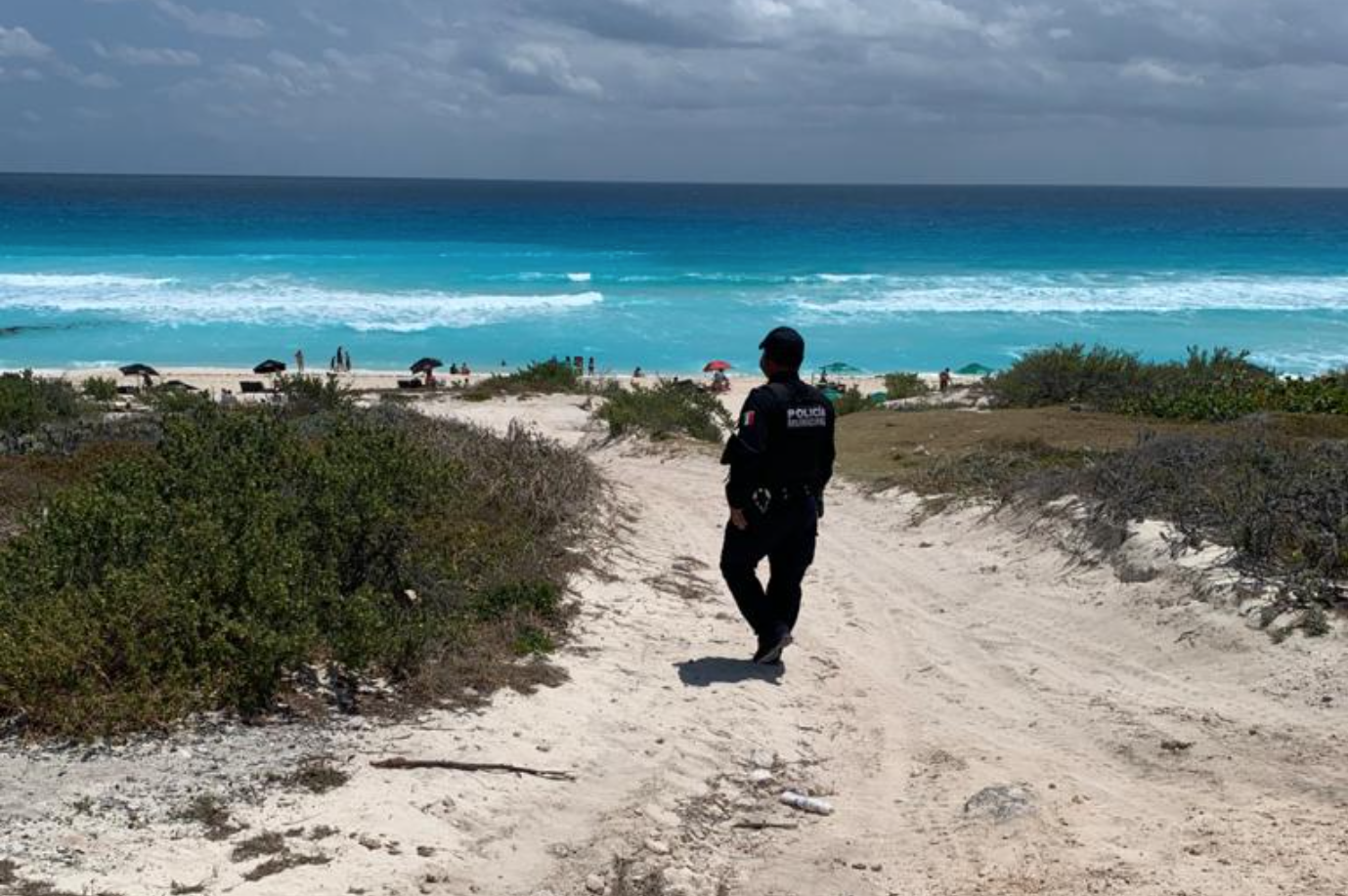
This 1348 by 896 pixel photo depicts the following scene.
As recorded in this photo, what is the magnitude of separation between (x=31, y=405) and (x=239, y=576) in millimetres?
8545

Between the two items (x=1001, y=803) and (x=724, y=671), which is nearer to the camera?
(x=1001, y=803)

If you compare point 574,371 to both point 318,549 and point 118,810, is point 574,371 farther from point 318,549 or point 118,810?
point 118,810

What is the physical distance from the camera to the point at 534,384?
83.0 feet

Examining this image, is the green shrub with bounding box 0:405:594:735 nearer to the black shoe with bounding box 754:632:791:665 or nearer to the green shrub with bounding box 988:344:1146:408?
the black shoe with bounding box 754:632:791:665

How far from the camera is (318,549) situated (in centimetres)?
670

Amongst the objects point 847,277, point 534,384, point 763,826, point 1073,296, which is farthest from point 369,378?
point 847,277

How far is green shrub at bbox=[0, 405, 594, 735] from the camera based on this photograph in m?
5.34

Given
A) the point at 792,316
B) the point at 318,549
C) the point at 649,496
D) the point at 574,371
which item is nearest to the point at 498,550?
the point at 318,549

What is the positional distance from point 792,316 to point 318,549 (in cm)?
4573

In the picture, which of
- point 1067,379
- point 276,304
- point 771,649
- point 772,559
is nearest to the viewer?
point 772,559

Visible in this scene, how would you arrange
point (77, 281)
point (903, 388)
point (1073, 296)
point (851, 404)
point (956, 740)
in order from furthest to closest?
point (77, 281)
point (1073, 296)
point (903, 388)
point (851, 404)
point (956, 740)

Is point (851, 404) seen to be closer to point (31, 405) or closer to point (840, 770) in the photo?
point (31, 405)

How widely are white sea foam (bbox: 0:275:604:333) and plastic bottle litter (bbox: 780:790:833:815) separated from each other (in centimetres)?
4215

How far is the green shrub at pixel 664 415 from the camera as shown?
17297 mm
